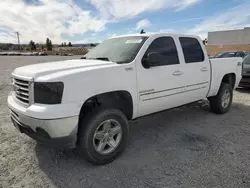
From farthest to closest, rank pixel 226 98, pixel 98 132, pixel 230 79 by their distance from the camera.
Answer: pixel 230 79 → pixel 226 98 → pixel 98 132

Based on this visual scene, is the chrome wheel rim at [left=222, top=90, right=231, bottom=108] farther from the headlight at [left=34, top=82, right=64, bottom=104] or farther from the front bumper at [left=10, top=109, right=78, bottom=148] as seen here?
the headlight at [left=34, top=82, right=64, bottom=104]

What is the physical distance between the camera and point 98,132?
10.0 feet

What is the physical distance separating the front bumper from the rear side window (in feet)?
8.99

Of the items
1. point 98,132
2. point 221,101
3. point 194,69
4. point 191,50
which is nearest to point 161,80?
point 194,69

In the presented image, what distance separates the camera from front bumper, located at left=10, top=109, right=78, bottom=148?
2.55 meters

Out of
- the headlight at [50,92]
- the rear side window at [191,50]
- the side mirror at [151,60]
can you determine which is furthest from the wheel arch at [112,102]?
the rear side window at [191,50]

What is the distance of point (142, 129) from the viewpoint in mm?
4480

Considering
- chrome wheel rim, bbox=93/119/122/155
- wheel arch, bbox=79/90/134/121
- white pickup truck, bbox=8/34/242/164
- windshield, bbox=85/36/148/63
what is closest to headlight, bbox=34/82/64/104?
white pickup truck, bbox=8/34/242/164

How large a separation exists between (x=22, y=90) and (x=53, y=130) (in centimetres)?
80

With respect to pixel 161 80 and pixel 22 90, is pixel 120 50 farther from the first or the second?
pixel 22 90

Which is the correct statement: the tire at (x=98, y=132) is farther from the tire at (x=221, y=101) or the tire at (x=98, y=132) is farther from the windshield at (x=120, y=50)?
the tire at (x=221, y=101)

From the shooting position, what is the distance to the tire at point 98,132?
287cm

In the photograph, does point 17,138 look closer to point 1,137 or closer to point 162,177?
point 1,137

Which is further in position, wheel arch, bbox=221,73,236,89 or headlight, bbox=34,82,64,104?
wheel arch, bbox=221,73,236,89
